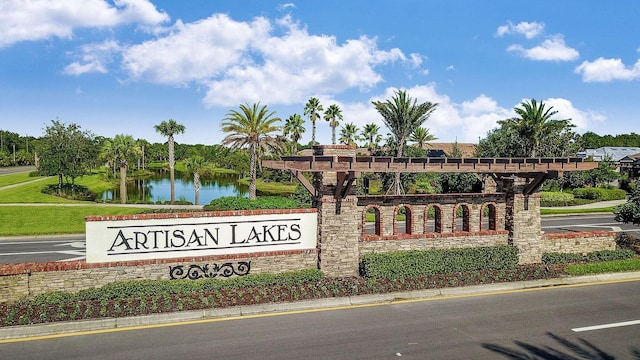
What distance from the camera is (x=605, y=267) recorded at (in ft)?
54.6

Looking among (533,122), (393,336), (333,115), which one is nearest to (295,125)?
(333,115)

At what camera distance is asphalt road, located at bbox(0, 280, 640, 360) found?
9914mm

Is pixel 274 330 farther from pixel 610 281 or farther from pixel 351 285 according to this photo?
pixel 610 281

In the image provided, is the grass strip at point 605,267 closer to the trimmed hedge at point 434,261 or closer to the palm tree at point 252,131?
the trimmed hedge at point 434,261

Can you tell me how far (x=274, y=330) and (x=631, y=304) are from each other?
11.2 metres

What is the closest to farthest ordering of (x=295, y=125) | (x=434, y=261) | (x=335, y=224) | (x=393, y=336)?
(x=393, y=336), (x=335, y=224), (x=434, y=261), (x=295, y=125)

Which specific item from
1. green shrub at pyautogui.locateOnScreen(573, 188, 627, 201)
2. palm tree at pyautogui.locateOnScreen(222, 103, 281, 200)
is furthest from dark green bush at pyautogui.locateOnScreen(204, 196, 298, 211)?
green shrub at pyautogui.locateOnScreen(573, 188, 627, 201)

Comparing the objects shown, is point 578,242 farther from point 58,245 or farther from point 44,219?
point 44,219

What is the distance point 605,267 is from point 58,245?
2594cm

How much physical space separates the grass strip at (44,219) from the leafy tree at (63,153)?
15.6 metres

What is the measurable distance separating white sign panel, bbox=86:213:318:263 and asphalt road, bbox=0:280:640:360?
2.98 m

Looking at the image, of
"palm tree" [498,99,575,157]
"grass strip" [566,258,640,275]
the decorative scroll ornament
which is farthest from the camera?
"palm tree" [498,99,575,157]

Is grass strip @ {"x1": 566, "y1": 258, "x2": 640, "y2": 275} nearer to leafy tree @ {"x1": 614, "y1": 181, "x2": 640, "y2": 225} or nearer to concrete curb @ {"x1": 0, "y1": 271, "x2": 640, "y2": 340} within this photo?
concrete curb @ {"x1": 0, "y1": 271, "x2": 640, "y2": 340}

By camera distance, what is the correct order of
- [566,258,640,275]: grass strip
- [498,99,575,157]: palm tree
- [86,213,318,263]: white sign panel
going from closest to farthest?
[86,213,318,263]: white sign panel, [566,258,640,275]: grass strip, [498,99,575,157]: palm tree
